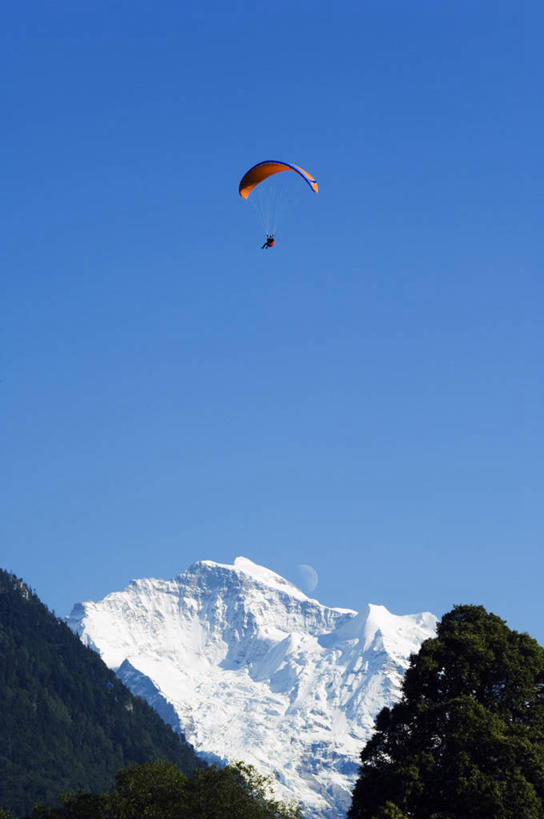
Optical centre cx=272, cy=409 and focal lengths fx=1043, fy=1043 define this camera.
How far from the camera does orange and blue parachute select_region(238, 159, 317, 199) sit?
258 ft

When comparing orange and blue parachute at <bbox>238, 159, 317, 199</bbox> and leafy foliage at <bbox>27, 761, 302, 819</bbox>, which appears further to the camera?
orange and blue parachute at <bbox>238, 159, 317, 199</bbox>

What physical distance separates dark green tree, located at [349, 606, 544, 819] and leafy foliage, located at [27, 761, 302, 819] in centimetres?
843

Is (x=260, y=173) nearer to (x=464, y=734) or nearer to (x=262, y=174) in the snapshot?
(x=262, y=174)

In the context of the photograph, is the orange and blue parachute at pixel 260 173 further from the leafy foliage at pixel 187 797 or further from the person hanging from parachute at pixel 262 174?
the leafy foliage at pixel 187 797

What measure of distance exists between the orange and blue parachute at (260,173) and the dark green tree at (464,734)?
3535 centimetres

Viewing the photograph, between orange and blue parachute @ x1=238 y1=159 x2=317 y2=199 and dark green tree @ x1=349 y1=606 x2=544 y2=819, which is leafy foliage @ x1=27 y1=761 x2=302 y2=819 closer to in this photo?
dark green tree @ x1=349 y1=606 x2=544 y2=819

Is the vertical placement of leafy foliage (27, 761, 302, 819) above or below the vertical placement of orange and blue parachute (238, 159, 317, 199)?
below

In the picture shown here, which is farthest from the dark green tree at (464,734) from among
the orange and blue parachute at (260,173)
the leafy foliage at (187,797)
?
the orange and blue parachute at (260,173)

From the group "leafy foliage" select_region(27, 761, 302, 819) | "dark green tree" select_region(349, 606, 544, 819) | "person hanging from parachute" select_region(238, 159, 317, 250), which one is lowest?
"leafy foliage" select_region(27, 761, 302, 819)

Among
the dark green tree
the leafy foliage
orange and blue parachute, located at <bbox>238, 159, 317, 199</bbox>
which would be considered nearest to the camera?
the dark green tree

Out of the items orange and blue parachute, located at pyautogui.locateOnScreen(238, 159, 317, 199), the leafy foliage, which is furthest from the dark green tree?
orange and blue parachute, located at pyautogui.locateOnScreen(238, 159, 317, 199)

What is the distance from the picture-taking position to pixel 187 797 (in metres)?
65.6

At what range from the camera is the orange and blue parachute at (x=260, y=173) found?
7851cm

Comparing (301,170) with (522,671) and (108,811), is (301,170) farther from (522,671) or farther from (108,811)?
(108,811)
